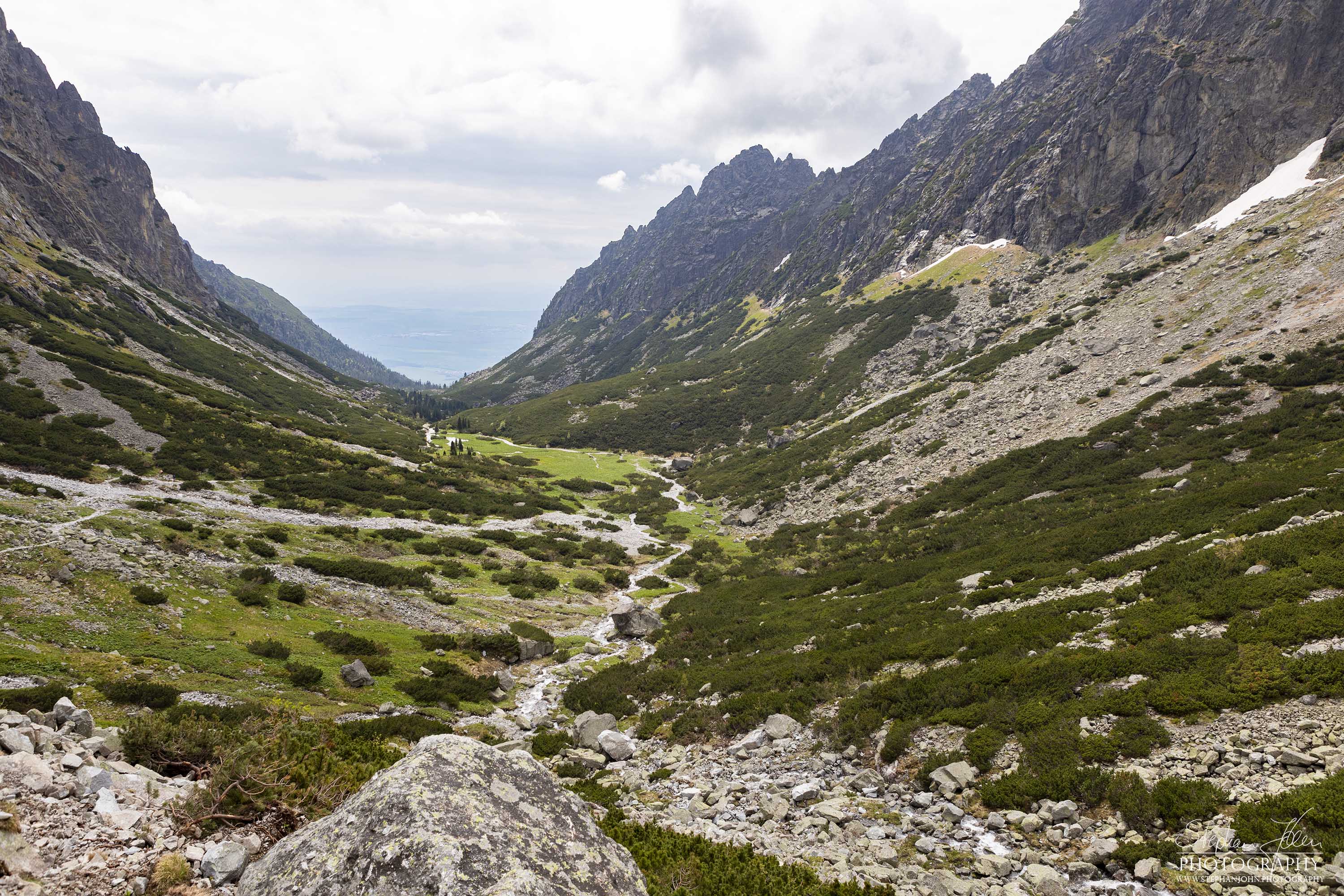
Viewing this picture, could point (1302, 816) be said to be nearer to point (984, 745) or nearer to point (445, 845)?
point (984, 745)

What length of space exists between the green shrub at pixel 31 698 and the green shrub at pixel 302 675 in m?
7.44

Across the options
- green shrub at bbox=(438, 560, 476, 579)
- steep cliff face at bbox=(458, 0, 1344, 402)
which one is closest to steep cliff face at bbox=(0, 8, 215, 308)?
green shrub at bbox=(438, 560, 476, 579)

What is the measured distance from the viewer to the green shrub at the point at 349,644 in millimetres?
23203

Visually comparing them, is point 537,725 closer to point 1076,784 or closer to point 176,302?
point 1076,784

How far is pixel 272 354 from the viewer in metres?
192

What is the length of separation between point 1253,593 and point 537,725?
73.6 ft

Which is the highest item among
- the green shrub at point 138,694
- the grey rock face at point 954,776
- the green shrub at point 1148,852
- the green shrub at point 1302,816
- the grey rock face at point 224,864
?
the green shrub at point 1302,816

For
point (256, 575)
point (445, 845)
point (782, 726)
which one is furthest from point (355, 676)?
point (445, 845)

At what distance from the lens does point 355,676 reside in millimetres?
20734

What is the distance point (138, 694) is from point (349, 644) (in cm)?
990

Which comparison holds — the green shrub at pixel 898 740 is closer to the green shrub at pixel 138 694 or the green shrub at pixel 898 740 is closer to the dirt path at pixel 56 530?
the green shrub at pixel 138 694

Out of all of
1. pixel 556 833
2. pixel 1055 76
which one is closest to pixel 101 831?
pixel 556 833

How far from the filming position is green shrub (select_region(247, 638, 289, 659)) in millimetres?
19938
